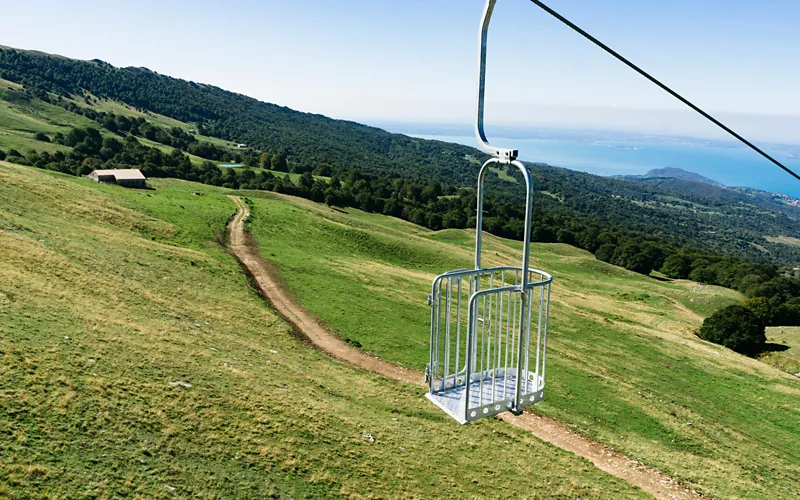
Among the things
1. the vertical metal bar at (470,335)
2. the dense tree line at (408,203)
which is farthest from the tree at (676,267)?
the vertical metal bar at (470,335)

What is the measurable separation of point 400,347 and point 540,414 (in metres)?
9.06

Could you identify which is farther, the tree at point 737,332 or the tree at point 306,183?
the tree at point 306,183

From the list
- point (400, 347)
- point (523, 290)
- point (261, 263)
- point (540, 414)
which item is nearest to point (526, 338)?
point (523, 290)

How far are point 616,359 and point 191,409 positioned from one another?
29.4 m

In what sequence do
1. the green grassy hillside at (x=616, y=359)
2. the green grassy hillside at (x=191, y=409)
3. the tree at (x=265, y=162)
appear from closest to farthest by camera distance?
the green grassy hillside at (x=191, y=409) → the green grassy hillside at (x=616, y=359) → the tree at (x=265, y=162)

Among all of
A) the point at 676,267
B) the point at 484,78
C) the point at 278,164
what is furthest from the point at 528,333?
the point at 278,164

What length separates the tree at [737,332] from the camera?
49.5 meters

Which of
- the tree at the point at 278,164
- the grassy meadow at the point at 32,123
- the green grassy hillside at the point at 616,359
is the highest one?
the grassy meadow at the point at 32,123

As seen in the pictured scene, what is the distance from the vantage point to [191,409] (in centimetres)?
1546

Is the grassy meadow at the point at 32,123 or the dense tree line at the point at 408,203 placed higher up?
the grassy meadow at the point at 32,123

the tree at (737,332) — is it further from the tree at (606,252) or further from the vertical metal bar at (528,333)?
the tree at (606,252)

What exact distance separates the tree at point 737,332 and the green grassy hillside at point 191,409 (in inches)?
1585

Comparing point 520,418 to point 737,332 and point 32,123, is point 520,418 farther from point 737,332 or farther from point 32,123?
point 32,123

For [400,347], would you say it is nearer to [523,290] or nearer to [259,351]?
[259,351]
